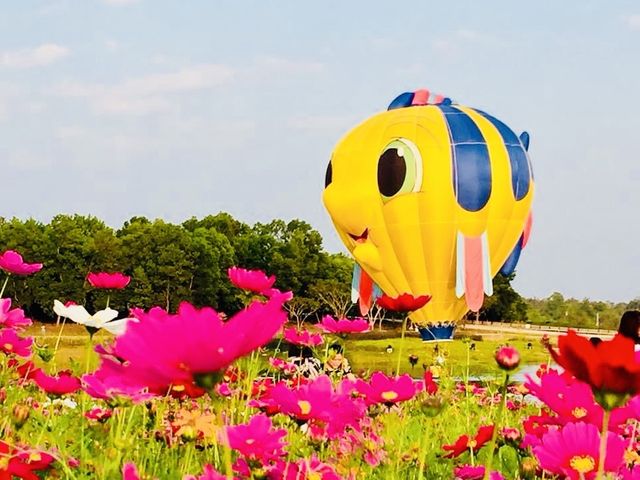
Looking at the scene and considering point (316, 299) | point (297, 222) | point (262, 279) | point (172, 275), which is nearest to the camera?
point (262, 279)

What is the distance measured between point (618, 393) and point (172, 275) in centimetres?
4346

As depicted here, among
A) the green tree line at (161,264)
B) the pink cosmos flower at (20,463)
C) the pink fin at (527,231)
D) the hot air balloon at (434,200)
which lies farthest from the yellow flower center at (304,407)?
the green tree line at (161,264)

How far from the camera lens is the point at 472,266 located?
50.7 ft

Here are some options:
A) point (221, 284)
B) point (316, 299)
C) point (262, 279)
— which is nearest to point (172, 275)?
point (221, 284)

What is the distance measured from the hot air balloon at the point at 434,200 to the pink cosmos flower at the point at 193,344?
13984 millimetres

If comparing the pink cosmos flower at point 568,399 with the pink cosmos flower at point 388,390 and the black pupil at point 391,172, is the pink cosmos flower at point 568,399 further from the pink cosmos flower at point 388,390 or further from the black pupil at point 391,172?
the black pupil at point 391,172

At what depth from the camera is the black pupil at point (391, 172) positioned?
48.9 ft

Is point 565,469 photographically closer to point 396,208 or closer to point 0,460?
point 0,460

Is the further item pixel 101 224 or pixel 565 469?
pixel 101 224

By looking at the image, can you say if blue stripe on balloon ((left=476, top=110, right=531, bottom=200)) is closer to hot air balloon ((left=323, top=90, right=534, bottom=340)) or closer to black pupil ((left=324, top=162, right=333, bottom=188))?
hot air balloon ((left=323, top=90, right=534, bottom=340))

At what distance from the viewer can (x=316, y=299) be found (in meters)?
46.8

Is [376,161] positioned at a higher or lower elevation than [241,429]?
higher

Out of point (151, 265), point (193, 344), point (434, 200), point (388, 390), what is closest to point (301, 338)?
point (388, 390)

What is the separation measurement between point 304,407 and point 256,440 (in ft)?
0.55
